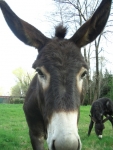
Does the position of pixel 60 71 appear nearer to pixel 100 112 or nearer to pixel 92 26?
pixel 92 26

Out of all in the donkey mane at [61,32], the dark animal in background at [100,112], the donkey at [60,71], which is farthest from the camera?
the dark animal in background at [100,112]

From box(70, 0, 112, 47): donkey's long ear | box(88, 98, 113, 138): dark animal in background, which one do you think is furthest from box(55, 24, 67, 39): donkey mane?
box(88, 98, 113, 138): dark animal in background

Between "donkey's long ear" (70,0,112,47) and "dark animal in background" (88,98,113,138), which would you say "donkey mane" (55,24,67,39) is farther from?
"dark animal in background" (88,98,113,138)

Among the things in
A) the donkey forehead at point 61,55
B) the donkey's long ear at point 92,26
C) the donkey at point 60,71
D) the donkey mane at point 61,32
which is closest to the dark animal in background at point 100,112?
the donkey at point 60,71

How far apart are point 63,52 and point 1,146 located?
4.96 m

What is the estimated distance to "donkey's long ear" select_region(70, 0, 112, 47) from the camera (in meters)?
3.92

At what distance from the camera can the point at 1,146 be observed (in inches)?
294

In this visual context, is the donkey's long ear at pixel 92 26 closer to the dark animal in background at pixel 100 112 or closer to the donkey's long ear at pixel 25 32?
the donkey's long ear at pixel 25 32

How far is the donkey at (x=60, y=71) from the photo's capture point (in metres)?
2.72

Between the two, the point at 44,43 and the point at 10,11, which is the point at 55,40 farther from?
the point at 10,11

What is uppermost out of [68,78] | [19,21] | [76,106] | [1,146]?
[19,21]

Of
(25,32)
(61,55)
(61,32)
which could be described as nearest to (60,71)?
(61,55)

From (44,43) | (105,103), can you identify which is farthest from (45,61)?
(105,103)

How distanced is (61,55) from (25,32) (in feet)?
2.78
